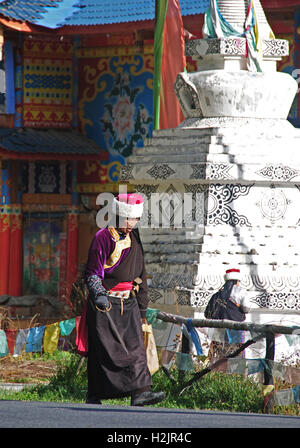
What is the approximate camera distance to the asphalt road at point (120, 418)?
7.02 meters

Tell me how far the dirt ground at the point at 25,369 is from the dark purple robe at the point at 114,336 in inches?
78.7

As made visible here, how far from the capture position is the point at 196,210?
37.9 feet

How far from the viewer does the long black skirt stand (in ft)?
30.1

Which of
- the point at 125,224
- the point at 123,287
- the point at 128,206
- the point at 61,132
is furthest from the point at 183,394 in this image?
the point at 61,132

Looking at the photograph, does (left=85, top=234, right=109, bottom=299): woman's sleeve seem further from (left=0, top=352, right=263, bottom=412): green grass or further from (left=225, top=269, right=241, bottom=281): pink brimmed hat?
(left=225, top=269, right=241, bottom=281): pink brimmed hat

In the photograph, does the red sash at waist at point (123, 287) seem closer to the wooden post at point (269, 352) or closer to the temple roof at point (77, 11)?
the wooden post at point (269, 352)

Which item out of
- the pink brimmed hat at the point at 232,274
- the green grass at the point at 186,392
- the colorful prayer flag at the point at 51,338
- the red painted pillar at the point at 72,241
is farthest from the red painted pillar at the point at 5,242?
the green grass at the point at 186,392

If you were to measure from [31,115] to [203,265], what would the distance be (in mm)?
10481

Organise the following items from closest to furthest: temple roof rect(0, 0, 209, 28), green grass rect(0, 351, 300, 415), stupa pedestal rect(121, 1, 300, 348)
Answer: green grass rect(0, 351, 300, 415)
stupa pedestal rect(121, 1, 300, 348)
temple roof rect(0, 0, 209, 28)

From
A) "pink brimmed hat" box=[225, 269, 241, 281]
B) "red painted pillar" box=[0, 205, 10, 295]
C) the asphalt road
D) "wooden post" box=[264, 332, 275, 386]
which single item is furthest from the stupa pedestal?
"red painted pillar" box=[0, 205, 10, 295]

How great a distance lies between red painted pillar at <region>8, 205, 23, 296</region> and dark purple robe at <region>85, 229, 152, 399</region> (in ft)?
39.1

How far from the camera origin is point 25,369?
11617mm

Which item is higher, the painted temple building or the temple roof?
the temple roof

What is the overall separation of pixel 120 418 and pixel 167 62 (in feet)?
32.9
